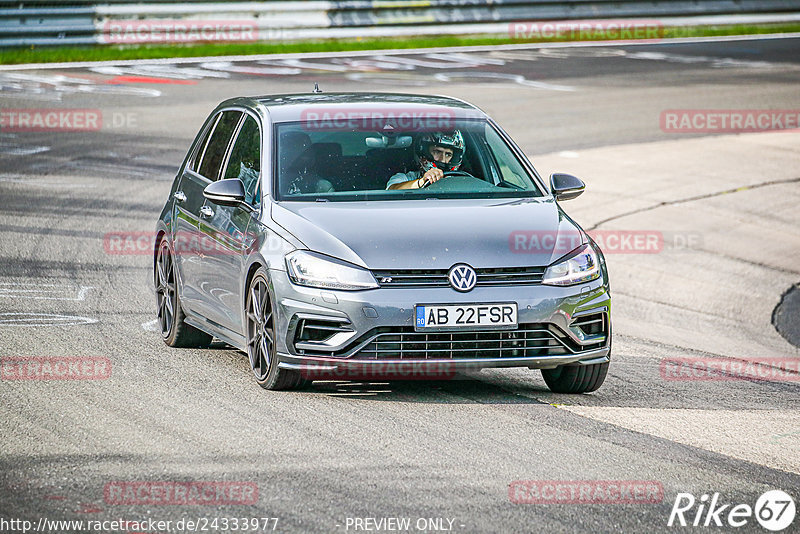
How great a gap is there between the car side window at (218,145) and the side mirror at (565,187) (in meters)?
2.26

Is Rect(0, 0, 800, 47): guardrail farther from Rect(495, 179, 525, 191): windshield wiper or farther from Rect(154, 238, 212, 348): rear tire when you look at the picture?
Rect(495, 179, 525, 191): windshield wiper

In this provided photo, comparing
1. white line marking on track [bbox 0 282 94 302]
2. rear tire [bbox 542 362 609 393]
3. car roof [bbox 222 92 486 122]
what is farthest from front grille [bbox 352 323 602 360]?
white line marking on track [bbox 0 282 94 302]

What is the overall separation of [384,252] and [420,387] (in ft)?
3.40

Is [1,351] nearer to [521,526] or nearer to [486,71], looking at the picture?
[521,526]

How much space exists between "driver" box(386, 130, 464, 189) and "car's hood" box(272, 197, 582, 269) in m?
0.34

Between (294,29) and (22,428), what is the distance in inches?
980

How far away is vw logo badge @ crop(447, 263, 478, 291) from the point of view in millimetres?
7281

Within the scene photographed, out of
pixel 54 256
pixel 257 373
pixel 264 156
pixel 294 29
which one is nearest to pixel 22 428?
pixel 257 373

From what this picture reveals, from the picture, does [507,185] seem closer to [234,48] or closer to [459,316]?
[459,316]

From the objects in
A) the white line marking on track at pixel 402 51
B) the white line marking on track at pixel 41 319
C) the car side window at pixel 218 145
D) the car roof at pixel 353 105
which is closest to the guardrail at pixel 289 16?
the white line marking on track at pixel 402 51

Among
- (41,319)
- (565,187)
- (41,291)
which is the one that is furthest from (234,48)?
(565,187)

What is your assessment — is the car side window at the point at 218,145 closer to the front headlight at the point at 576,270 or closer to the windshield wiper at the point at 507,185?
the windshield wiper at the point at 507,185

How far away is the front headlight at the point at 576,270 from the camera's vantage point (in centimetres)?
752

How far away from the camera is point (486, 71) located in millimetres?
27219
